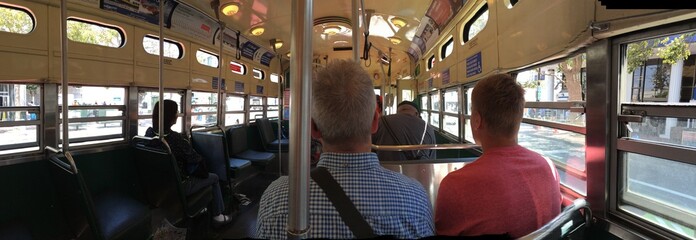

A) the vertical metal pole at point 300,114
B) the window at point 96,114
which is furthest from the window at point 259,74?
the vertical metal pole at point 300,114

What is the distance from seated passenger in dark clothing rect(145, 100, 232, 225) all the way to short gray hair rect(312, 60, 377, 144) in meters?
2.84

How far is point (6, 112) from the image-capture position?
245cm

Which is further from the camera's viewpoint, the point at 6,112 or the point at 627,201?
the point at 6,112

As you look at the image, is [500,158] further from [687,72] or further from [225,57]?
[225,57]

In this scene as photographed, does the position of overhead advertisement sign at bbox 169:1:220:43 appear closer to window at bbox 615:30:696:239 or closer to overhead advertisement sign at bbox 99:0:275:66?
overhead advertisement sign at bbox 99:0:275:66

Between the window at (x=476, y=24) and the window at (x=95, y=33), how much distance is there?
13.6 feet

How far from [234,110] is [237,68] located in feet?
2.75

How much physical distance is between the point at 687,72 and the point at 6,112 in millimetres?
4553

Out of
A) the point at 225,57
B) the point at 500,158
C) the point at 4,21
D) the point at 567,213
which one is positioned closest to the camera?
the point at 567,213

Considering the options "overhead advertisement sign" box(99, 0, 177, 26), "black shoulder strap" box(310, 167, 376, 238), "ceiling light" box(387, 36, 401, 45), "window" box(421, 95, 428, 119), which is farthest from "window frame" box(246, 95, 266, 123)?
"black shoulder strap" box(310, 167, 376, 238)

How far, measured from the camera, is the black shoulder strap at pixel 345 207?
735 mm

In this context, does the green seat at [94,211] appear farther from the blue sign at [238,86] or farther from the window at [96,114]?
the blue sign at [238,86]

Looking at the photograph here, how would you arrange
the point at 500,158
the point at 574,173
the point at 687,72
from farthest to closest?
the point at 574,173
the point at 687,72
the point at 500,158

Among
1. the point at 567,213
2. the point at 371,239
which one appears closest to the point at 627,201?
the point at 567,213
